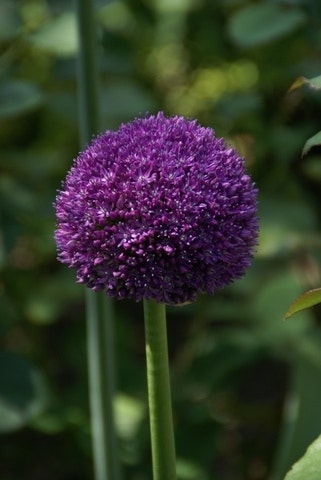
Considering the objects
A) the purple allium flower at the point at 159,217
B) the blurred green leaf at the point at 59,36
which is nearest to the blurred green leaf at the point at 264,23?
the blurred green leaf at the point at 59,36

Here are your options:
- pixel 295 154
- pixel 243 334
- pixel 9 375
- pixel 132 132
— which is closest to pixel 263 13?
pixel 295 154

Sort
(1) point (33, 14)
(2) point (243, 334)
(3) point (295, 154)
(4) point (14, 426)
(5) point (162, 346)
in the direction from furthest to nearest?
(1) point (33, 14), (3) point (295, 154), (2) point (243, 334), (4) point (14, 426), (5) point (162, 346)

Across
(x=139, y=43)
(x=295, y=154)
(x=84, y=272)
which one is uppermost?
(x=139, y=43)

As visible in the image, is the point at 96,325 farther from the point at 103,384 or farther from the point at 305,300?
the point at 305,300

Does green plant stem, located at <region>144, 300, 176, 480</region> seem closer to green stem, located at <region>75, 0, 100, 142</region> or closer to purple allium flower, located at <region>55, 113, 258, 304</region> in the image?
purple allium flower, located at <region>55, 113, 258, 304</region>

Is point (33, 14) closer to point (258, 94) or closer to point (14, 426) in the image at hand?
point (258, 94)

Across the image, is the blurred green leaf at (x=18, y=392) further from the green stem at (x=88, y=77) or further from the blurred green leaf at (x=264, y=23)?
the blurred green leaf at (x=264, y=23)

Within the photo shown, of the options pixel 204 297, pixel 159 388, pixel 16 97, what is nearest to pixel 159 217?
pixel 159 388
